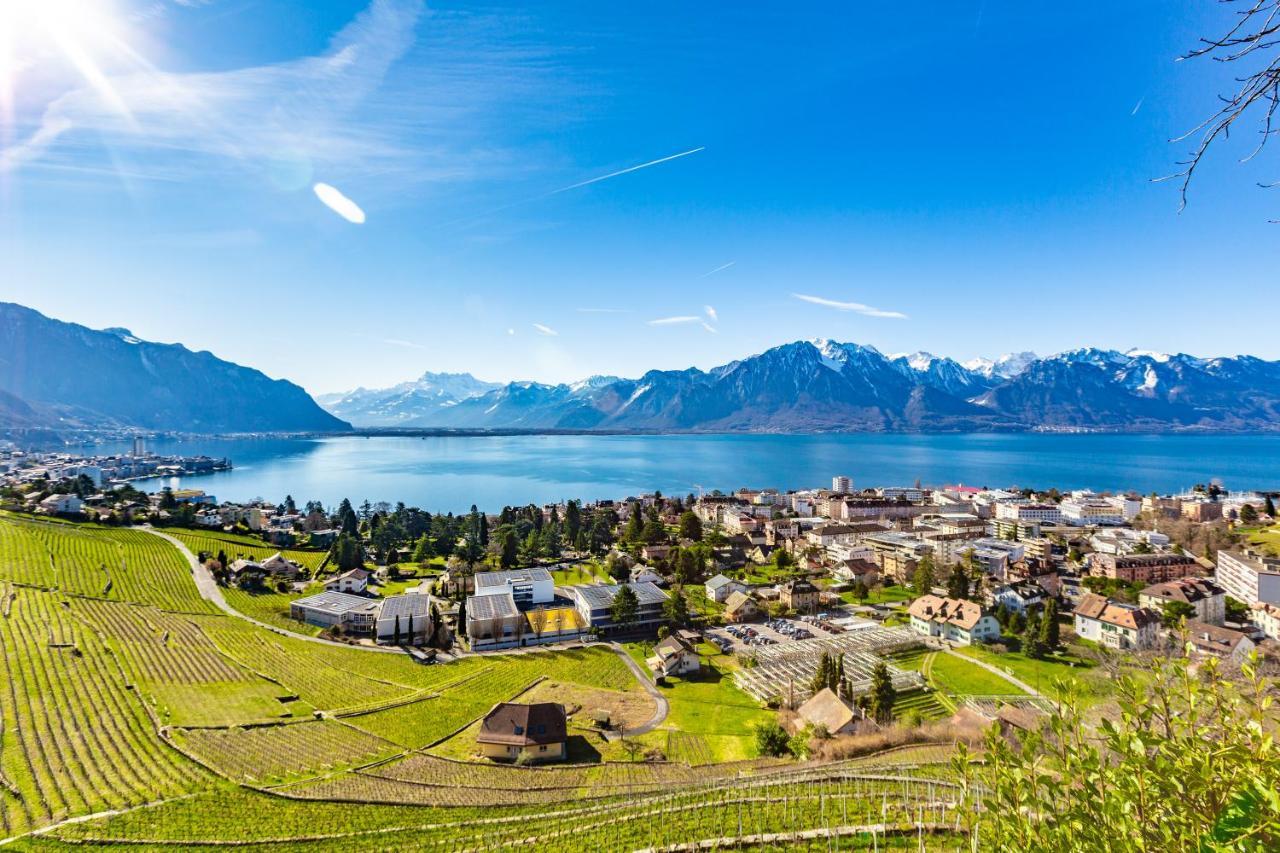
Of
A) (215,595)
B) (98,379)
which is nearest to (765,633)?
(215,595)

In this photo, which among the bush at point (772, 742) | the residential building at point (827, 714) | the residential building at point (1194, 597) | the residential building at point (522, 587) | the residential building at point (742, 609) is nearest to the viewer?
the bush at point (772, 742)

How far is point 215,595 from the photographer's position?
92.3ft

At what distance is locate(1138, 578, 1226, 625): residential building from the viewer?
23.4 m

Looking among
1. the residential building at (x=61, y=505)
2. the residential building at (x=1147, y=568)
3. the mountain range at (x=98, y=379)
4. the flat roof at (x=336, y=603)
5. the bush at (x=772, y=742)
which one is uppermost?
the mountain range at (x=98, y=379)

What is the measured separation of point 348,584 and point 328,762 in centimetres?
1761

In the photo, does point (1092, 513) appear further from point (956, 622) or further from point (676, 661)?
point (676, 661)

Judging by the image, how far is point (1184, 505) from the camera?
154ft

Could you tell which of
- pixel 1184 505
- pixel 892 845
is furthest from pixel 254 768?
pixel 1184 505

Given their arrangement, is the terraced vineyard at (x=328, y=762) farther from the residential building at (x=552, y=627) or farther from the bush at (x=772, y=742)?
the residential building at (x=552, y=627)

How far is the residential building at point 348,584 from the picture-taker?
29.6 meters

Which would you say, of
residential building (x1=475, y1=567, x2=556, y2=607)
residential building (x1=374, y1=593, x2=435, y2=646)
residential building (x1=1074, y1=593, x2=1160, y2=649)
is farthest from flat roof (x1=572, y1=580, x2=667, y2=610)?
residential building (x1=1074, y1=593, x2=1160, y2=649)

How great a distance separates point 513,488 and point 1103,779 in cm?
8024

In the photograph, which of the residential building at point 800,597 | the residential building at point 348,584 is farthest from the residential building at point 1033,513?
the residential building at point 348,584

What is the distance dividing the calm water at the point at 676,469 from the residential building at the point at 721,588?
40.0 m
